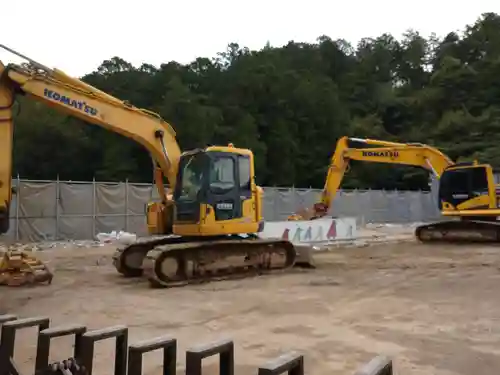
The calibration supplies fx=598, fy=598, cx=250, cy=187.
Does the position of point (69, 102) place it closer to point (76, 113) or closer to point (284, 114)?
point (76, 113)

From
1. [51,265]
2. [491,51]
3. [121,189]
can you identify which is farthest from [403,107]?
[51,265]

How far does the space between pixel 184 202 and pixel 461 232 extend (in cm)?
1230

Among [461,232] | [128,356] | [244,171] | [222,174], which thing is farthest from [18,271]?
[461,232]

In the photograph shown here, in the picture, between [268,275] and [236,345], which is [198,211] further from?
[236,345]

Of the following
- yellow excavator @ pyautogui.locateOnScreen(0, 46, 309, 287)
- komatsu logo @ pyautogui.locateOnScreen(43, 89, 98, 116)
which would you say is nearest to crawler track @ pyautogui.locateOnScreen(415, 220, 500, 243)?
yellow excavator @ pyautogui.locateOnScreen(0, 46, 309, 287)

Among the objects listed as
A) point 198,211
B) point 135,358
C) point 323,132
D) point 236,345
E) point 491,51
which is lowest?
point 236,345

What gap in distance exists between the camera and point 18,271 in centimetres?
1120

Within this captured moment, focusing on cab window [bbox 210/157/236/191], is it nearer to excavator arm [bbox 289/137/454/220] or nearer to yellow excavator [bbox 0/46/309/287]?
yellow excavator [bbox 0/46/309/287]

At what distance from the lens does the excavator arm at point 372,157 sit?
68.7ft

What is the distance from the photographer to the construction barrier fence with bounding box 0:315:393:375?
10.6 ft

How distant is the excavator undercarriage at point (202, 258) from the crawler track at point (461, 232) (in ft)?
29.8

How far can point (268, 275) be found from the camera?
1278 centimetres

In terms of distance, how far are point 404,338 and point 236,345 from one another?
1964 mm

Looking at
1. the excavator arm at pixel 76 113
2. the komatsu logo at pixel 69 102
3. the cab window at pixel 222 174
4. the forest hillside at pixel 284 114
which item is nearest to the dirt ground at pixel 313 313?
the cab window at pixel 222 174
